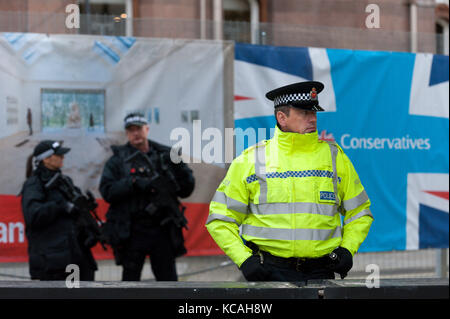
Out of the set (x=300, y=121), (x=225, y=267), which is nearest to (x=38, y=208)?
(x=225, y=267)

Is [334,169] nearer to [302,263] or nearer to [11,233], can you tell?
[302,263]

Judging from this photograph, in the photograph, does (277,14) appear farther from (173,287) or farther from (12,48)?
(173,287)

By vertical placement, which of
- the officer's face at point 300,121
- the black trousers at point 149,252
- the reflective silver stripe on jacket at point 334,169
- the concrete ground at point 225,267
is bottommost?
the concrete ground at point 225,267

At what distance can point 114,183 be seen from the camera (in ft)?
18.2

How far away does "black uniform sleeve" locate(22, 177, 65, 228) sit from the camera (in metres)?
5.22

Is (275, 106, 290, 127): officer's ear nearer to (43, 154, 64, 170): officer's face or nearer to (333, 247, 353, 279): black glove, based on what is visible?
(333, 247, 353, 279): black glove

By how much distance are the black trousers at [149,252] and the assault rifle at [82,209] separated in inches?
14.1

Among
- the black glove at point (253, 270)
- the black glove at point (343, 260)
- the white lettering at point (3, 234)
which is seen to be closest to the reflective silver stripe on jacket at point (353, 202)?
the black glove at point (343, 260)

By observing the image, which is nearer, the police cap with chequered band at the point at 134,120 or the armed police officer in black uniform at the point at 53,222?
the armed police officer in black uniform at the point at 53,222

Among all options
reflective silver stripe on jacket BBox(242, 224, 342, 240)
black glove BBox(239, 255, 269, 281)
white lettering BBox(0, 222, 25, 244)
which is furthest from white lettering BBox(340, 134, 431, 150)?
white lettering BBox(0, 222, 25, 244)

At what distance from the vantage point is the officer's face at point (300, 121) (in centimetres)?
348

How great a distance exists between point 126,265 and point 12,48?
2.47 m

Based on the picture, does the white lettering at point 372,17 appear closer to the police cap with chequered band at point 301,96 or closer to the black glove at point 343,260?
the police cap with chequered band at point 301,96

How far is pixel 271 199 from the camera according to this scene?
3387mm
